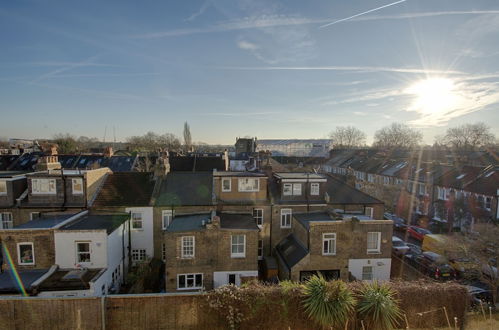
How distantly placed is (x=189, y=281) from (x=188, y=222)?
A: 12.8 ft

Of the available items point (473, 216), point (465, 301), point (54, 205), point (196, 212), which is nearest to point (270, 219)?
point (196, 212)

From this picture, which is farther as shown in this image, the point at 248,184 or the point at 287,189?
the point at 287,189

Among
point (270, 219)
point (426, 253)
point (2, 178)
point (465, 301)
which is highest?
point (2, 178)

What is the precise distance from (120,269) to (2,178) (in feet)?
38.5

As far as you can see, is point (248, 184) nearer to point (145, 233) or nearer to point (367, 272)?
point (145, 233)

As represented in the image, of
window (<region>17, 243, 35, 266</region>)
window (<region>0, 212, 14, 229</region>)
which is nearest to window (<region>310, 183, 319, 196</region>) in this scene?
window (<region>17, 243, 35, 266</region>)

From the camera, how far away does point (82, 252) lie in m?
16.7

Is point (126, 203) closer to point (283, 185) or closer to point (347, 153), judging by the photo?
point (283, 185)

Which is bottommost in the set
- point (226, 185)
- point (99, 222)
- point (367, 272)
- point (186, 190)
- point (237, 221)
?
point (367, 272)

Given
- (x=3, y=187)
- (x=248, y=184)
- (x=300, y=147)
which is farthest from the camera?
(x=300, y=147)

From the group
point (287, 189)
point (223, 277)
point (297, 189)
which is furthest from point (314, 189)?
point (223, 277)

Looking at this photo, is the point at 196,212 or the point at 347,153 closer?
the point at 196,212

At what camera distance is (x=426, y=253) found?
2328 centimetres

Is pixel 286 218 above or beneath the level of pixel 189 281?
above
